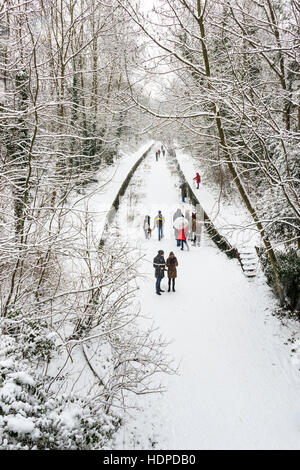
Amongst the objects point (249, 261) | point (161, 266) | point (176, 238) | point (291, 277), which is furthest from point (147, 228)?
point (291, 277)

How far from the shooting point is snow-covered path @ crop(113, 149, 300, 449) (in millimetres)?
5105

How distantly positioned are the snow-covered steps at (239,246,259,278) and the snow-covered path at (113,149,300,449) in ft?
1.11

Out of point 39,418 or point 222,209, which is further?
point 222,209

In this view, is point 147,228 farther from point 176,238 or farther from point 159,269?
point 159,269

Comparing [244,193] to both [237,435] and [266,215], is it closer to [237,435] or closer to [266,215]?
[266,215]

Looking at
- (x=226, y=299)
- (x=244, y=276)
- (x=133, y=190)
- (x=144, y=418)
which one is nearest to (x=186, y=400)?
(x=144, y=418)

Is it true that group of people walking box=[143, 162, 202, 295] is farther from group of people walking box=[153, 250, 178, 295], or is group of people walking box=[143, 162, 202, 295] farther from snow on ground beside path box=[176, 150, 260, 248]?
snow on ground beside path box=[176, 150, 260, 248]

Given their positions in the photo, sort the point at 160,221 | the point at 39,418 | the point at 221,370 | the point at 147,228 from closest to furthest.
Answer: the point at 39,418, the point at 221,370, the point at 160,221, the point at 147,228

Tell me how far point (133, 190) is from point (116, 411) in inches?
818

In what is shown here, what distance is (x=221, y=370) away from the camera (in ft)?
21.3

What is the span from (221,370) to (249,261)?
18.4 ft

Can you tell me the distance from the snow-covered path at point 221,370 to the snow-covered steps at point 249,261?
1.11 feet

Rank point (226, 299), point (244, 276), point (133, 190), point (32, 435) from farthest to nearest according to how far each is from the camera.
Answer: point (133, 190) < point (244, 276) < point (226, 299) < point (32, 435)
